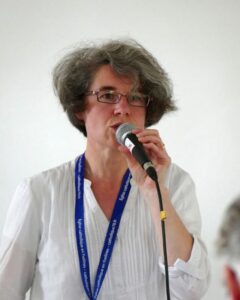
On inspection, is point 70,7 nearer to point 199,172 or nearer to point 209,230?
point 199,172

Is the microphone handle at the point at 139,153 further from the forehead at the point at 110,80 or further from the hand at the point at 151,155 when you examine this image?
the forehead at the point at 110,80

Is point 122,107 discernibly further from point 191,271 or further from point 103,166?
point 191,271

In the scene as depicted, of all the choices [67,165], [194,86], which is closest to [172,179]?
[67,165]

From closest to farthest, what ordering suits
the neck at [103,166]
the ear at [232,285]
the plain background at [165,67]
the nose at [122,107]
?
1. the ear at [232,285]
2. the nose at [122,107]
3. the neck at [103,166]
4. the plain background at [165,67]

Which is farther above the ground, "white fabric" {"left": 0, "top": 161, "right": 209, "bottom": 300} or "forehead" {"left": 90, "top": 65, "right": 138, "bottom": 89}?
"forehead" {"left": 90, "top": 65, "right": 138, "bottom": 89}

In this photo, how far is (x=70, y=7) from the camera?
216 centimetres

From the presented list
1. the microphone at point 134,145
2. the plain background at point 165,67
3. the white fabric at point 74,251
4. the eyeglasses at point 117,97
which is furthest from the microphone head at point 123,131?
the plain background at point 165,67

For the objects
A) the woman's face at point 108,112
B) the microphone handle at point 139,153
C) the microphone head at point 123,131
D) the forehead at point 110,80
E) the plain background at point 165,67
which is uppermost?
the plain background at point 165,67

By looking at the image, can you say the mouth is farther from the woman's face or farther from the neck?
the neck

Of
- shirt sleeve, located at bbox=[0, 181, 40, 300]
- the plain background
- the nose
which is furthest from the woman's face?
the plain background

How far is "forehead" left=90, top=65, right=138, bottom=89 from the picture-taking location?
3.67 feet

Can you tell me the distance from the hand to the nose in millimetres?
96

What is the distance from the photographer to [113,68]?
1.13 meters

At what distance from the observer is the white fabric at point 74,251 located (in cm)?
103
